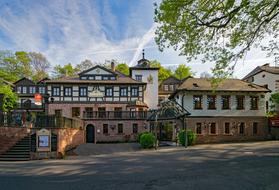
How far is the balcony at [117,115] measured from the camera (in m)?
33.6

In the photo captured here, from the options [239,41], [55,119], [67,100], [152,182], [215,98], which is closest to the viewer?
[152,182]

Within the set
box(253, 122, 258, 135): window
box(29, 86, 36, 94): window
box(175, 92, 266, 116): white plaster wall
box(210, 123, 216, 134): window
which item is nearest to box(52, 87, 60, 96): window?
box(175, 92, 266, 116): white plaster wall

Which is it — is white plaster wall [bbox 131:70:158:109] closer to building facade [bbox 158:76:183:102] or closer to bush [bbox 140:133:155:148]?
building facade [bbox 158:76:183:102]

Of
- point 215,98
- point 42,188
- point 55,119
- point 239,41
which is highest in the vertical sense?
point 239,41

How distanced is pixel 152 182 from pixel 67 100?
2918 centimetres

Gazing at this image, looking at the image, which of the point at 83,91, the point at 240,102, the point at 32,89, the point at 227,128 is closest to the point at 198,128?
the point at 227,128

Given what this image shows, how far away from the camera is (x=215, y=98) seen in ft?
99.4

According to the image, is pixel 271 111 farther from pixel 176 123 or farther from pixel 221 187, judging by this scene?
pixel 221 187

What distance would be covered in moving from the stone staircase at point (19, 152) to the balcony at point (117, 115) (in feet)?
45.0

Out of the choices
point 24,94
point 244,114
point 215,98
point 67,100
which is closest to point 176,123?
point 215,98

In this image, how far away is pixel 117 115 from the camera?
3394 cm

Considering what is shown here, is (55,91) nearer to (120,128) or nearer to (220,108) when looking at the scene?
(120,128)

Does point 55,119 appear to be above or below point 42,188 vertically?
above

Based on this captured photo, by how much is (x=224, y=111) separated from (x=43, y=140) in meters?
19.4
